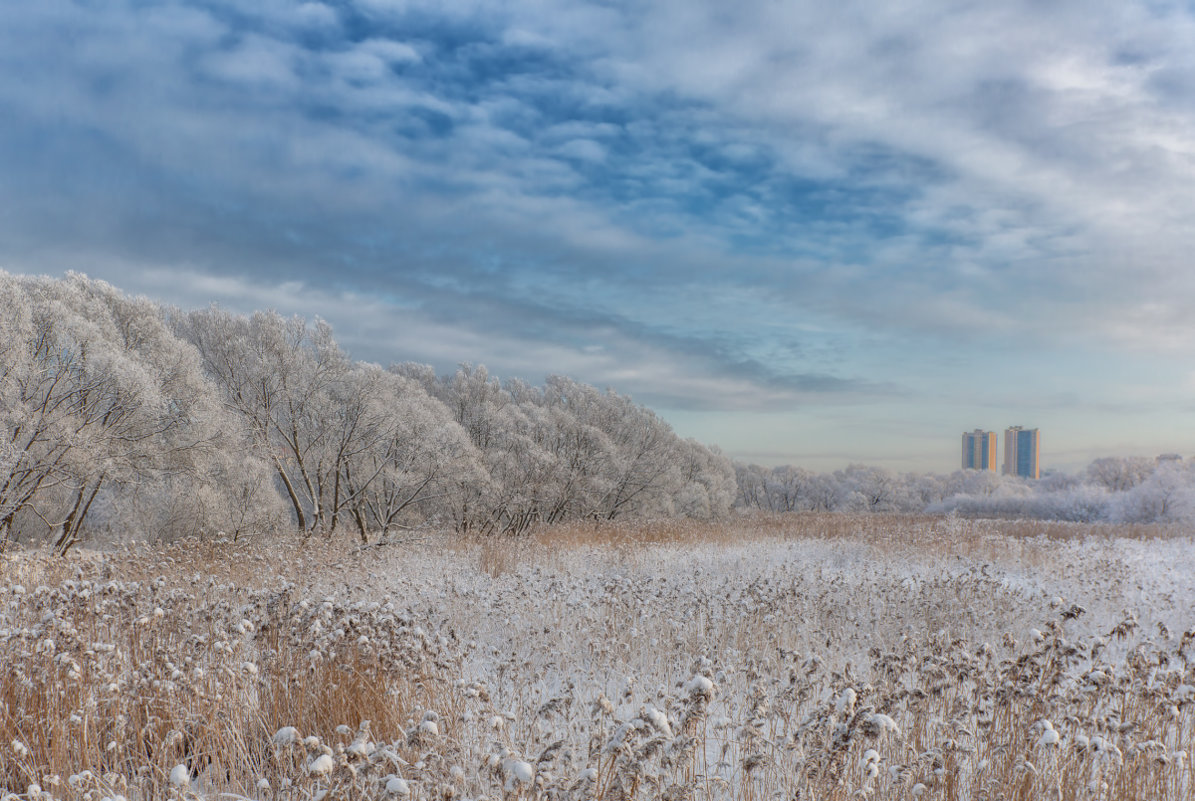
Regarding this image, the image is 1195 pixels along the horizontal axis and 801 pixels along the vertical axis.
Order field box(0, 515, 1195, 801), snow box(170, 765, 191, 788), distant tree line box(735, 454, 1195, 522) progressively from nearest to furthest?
snow box(170, 765, 191, 788) < field box(0, 515, 1195, 801) < distant tree line box(735, 454, 1195, 522)

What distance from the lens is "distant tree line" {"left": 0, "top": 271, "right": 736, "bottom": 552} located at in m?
14.6

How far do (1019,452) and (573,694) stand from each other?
138898 mm

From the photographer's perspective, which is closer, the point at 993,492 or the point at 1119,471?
the point at 1119,471

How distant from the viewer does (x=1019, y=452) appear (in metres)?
121

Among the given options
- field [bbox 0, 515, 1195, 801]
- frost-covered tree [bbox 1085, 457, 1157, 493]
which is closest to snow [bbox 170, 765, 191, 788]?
field [bbox 0, 515, 1195, 801]

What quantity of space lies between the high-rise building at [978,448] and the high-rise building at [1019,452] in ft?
47.3

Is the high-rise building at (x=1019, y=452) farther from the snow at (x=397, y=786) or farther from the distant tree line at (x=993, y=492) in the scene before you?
the snow at (x=397, y=786)

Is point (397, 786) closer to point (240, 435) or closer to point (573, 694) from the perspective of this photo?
point (573, 694)

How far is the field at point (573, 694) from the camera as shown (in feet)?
10.2

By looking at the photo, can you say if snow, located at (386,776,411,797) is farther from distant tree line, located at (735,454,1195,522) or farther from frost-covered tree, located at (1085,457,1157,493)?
frost-covered tree, located at (1085,457,1157,493)

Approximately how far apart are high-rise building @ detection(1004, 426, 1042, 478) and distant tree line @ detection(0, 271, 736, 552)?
378 feet

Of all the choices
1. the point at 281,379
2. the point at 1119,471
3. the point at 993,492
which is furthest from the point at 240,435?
the point at 1119,471

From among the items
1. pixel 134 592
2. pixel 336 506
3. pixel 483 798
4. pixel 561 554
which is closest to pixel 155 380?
pixel 336 506

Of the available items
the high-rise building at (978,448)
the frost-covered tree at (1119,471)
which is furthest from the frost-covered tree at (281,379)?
the high-rise building at (978,448)
